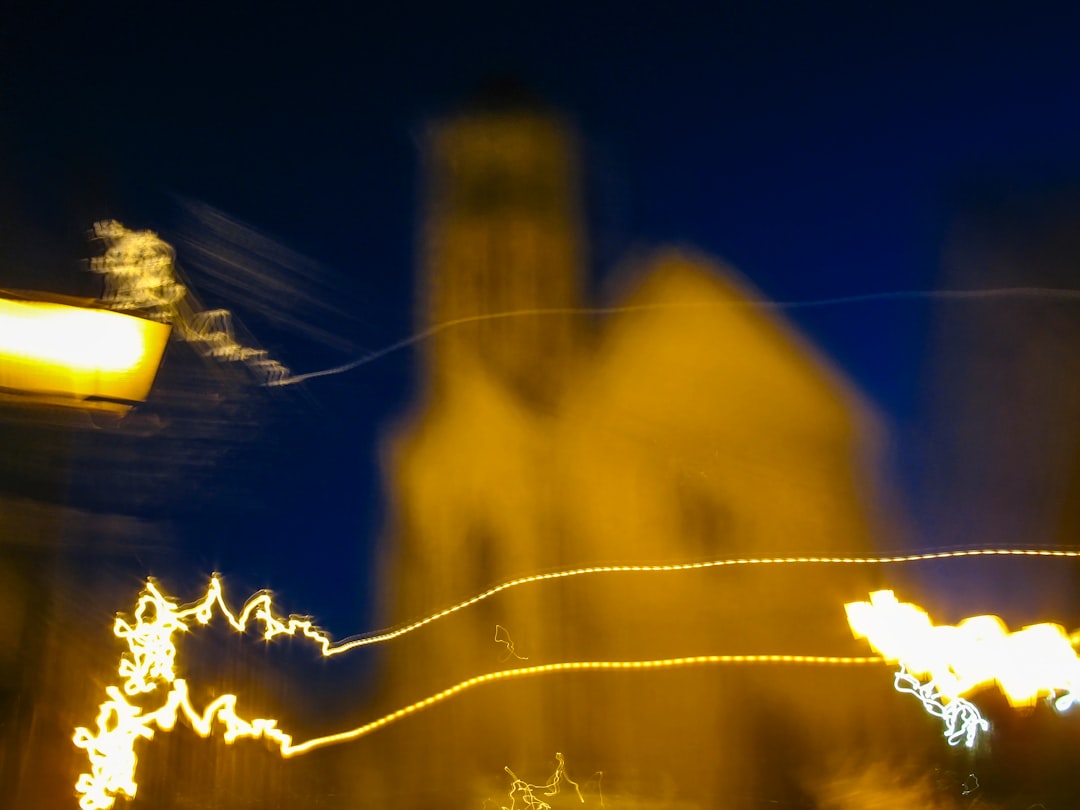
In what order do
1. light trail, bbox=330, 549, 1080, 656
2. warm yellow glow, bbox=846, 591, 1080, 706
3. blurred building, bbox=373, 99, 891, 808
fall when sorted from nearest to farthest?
warm yellow glow, bbox=846, 591, 1080, 706 → light trail, bbox=330, 549, 1080, 656 → blurred building, bbox=373, 99, 891, 808

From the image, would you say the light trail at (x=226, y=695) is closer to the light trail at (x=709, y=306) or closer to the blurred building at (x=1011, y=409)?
the blurred building at (x=1011, y=409)

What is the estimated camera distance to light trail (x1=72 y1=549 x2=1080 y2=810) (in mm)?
3029

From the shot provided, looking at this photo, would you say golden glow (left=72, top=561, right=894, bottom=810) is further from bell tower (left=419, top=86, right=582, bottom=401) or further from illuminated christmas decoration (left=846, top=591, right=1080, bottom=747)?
bell tower (left=419, top=86, right=582, bottom=401)

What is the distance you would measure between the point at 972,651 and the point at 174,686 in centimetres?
262

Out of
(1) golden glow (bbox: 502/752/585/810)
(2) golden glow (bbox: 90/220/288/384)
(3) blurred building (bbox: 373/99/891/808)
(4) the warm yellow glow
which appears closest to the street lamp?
(2) golden glow (bbox: 90/220/288/384)

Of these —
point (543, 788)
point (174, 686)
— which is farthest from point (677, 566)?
point (174, 686)

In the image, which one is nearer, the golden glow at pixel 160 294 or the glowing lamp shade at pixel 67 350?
the glowing lamp shade at pixel 67 350

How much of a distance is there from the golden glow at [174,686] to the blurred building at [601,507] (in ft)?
0.13

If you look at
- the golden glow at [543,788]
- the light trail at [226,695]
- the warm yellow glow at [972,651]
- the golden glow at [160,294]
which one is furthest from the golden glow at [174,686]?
the golden glow at [160,294]

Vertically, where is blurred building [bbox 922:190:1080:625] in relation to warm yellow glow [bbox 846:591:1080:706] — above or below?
above

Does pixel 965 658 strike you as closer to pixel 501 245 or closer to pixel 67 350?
pixel 501 245

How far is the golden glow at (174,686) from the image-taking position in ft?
9.98

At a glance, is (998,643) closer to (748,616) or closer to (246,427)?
(748,616)

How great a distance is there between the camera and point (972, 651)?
8.93 feet
